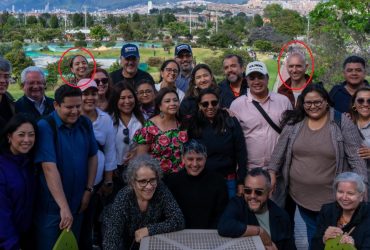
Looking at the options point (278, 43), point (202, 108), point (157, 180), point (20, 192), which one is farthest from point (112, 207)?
point (278, 43)

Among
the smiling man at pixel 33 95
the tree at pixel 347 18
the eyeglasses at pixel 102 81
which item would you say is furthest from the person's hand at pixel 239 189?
the tree at pixel 347 18

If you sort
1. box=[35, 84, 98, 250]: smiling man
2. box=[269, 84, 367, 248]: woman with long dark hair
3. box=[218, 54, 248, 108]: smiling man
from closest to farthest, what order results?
box=[35, 84, 98, 250]: smiling man < box=[269, 84, 367, 248]: woman with long dark hair < box=[218, 54, 248, 108]: smiling man

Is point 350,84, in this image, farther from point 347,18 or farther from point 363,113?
point 347,18

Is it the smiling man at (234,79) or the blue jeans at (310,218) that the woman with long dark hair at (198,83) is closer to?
the smiling man at (234,79)

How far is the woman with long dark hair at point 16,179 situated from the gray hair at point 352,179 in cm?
215

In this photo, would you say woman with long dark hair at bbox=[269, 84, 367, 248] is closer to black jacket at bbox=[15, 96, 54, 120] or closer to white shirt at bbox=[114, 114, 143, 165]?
white shirt at bbox=[114, 114, 143, 165]

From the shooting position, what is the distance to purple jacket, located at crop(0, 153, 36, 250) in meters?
3.34

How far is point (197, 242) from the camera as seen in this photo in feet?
10.8

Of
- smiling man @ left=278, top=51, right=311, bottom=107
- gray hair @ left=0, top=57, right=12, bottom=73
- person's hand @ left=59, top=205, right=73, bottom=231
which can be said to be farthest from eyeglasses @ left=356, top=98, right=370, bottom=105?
gray hair @ left=0, top=57, right=12, bottom=73

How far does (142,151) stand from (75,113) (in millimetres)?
802

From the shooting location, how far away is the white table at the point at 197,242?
3.23 m

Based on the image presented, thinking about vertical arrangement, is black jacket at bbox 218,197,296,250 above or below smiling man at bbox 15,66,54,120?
below

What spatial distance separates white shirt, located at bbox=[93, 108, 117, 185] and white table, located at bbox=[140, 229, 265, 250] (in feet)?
3.23

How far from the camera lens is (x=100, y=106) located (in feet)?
15.2
